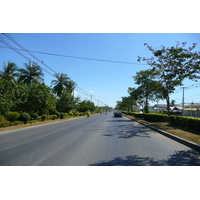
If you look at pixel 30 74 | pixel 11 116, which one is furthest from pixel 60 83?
pixel 11 116

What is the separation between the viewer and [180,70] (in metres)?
10.0

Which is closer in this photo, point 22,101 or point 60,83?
point 22,101

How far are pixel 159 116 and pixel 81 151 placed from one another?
16132 millimetres

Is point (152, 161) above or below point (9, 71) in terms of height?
below

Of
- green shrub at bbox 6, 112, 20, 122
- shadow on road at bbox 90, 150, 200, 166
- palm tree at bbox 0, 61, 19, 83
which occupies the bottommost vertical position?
shadow on road at bbox 90, 150, 200, 166

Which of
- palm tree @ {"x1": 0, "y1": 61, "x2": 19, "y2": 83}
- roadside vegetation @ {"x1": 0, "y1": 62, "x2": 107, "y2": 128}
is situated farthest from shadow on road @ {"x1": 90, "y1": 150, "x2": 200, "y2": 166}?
palm tree @ {"x1": 0, "y1": 61, "x2": 19, "y2": 83}

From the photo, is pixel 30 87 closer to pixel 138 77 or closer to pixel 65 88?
pixel 138 77

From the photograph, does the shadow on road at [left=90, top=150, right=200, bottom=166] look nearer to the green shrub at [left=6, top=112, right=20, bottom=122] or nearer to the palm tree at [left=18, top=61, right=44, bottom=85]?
the green shrub at [left=6, top=112, right=20, bottom=122]

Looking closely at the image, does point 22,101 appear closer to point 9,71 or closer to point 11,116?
point 11,116

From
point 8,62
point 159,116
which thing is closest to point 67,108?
point 8,62

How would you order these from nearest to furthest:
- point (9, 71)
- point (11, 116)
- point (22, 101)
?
point (11, 116) → point (22, 101) → point (9, 71)

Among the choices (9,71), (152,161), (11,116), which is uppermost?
(9,71)

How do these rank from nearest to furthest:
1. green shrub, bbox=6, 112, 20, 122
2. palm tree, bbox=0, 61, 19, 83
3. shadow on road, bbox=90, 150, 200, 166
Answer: shadow on road, bbox=90, 150, 200, 166, green shrub, bbox=6, 112, 20, 122, palm tree, bbox=0, 61, 19, 83

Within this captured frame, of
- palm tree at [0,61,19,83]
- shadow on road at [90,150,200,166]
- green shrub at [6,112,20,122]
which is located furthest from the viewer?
palm tree at [0,61,19,83]
